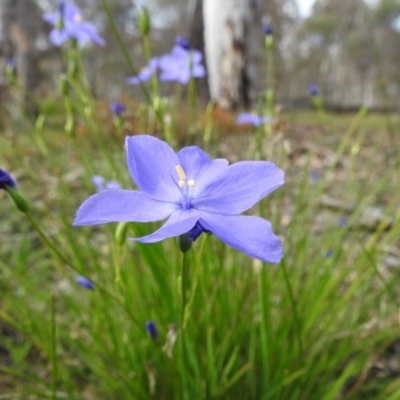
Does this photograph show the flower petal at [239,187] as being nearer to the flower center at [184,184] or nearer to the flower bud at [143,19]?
the flower center at [184,184]

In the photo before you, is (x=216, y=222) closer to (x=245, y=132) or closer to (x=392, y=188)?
(x=392, y=188)

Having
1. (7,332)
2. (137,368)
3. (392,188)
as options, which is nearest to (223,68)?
(392,188)

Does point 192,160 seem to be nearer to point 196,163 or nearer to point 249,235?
point 196,163

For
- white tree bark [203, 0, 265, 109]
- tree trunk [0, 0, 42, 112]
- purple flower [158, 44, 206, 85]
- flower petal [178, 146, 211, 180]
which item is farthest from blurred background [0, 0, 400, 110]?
flower petal [178, 146, 211, 180]

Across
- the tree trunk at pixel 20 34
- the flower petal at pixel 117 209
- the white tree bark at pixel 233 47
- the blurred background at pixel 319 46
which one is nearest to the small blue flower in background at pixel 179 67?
the flower petal at pixel 117 209

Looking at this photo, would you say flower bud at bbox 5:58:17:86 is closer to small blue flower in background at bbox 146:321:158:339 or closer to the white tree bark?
small blue flower in background at bbox 146:321:158:339

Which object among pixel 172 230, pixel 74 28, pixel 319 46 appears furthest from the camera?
pixel 319 46

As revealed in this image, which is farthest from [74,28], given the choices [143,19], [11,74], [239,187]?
[239,187]
